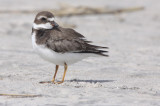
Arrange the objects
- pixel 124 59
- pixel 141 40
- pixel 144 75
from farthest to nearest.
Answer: pixel 141 40
pixel 124 59
pixel 144 75

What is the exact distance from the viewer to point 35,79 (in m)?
7.32

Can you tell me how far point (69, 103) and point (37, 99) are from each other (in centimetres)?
49

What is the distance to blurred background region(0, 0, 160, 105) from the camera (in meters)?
7.22

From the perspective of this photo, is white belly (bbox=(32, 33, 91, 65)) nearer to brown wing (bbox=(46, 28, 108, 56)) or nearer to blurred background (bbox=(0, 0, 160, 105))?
brown wing (bbox=(46, 28, 108, 56))

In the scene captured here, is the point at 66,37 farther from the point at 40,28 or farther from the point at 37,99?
the point at 37,99

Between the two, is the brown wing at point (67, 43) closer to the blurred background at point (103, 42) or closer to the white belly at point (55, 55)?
the white belly at point (55, 55)

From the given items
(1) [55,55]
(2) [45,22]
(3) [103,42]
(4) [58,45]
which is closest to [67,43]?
(4) [58,45]

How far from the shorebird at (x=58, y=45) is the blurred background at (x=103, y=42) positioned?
49cm

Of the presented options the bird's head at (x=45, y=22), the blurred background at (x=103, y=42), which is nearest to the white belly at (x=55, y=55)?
the bird's head at (x=45, y=22)

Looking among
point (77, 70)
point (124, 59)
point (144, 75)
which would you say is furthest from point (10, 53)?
point (144, 75)

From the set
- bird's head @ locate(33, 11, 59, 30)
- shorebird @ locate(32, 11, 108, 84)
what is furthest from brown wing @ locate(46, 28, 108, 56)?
bird's head @ locate(33, 11, 59, 30)

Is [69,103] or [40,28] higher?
[40,28]

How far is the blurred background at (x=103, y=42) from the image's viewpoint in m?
7.22

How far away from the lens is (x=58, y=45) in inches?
→ 277
